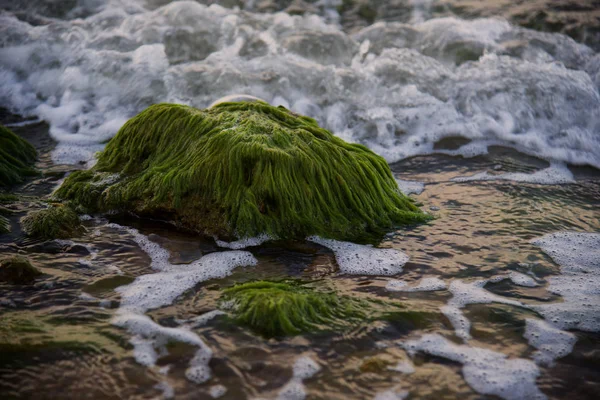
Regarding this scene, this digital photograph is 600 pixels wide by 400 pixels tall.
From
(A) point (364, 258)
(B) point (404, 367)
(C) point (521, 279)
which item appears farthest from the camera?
(A) point (364, 258)

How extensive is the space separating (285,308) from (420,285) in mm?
931

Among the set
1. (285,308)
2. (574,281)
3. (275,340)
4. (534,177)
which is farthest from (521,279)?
(534,177)

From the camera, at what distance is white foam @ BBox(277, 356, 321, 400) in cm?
238

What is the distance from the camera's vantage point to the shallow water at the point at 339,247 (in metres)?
2.53

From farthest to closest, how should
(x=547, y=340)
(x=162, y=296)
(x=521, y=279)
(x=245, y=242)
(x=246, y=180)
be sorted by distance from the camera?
(x=246, y=180), (x=245, y=242), (x=521, y=279), (x=162, y=296), (x=547, y=340)

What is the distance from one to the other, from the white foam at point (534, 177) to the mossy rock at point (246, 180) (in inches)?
43.1

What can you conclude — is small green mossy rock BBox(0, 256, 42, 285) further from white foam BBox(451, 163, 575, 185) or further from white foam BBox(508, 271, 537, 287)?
white foam BBox(451, 163, 575, 185)

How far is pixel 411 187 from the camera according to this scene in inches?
193

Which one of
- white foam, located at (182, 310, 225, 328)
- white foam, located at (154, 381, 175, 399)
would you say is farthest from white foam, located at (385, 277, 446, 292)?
white foam, located at (154, 381, 175, 399)

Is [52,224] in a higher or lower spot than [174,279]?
higher

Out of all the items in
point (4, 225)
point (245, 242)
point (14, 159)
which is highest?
point (14, 159)

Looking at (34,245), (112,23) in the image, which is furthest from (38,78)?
(34,245)

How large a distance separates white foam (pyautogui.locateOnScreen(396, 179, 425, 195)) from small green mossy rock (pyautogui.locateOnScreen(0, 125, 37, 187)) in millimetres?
3391

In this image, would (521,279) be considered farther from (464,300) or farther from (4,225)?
(4,225)
